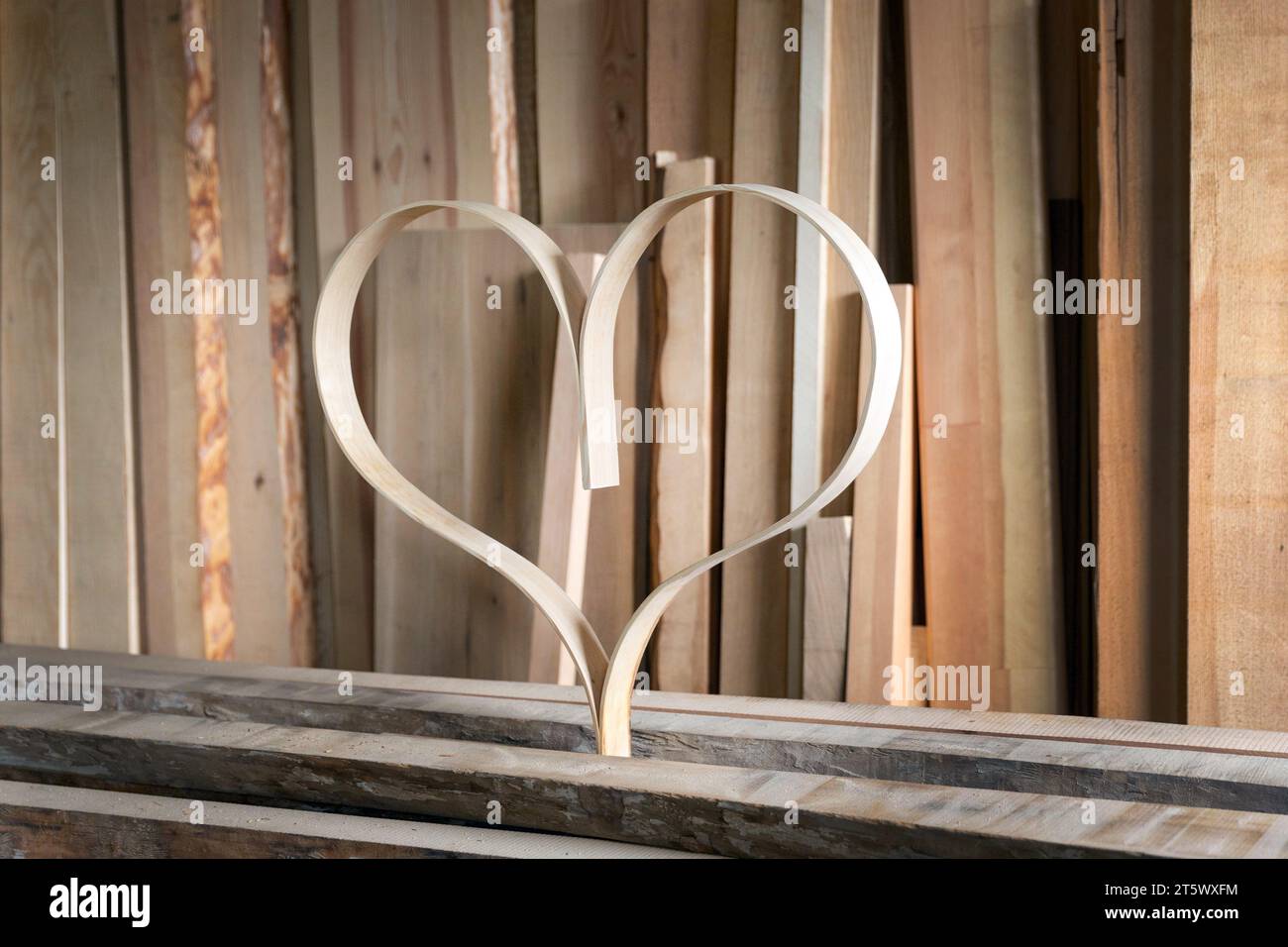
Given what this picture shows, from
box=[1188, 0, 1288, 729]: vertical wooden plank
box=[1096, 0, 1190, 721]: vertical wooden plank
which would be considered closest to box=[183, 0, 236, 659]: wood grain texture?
box=[1096, 0, 1190, 721]: vertical wooden plank

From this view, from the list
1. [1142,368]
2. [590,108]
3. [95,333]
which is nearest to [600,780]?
[1142,368]

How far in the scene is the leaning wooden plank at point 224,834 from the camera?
1268 millimetres

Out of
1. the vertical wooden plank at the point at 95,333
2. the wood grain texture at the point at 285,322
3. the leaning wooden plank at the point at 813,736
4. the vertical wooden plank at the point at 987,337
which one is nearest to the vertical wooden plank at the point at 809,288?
the vertical wooden plank at the point at 987,337

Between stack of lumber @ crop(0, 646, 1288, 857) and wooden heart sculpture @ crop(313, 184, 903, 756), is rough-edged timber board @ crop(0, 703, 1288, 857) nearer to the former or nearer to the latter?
stack of lumber @ crop(0, 646, 1288, 857)

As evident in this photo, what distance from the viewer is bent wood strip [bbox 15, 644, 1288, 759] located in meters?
1.45

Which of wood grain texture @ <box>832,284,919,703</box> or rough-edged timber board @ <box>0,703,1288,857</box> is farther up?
wood grain texture @ <box>832,284,919,703</box>

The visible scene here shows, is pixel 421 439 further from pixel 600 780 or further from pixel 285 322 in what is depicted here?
pixel 600 780

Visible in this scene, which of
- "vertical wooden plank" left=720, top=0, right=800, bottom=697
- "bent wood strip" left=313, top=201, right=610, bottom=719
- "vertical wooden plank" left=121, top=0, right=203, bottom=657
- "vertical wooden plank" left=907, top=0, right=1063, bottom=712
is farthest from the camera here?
"vertical wooden plank" left=121, top=0, right=203, bottom=657

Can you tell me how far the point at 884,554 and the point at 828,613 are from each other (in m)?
0.14

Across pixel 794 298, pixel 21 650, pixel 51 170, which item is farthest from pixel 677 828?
pixel 51 170

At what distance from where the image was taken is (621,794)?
129 centimetres

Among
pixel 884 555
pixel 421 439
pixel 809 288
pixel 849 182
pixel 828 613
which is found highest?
pixel 849 182

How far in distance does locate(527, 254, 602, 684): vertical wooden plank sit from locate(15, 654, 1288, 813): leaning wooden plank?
1.12ft
